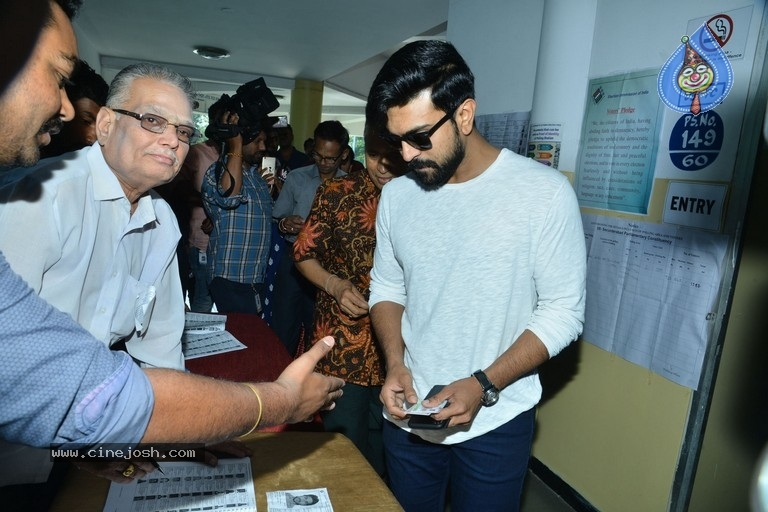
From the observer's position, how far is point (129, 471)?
47.3 inches

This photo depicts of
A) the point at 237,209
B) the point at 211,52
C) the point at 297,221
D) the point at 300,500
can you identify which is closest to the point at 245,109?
the point at 237,209

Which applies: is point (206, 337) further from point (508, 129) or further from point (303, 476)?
point (508, 129)

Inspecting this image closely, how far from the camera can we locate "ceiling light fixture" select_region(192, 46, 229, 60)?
9203 millimetres

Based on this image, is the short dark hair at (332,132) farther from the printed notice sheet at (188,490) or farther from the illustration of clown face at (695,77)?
the printed notice sheet at (188,490)

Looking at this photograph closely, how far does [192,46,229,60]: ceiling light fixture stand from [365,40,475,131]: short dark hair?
8771 mm

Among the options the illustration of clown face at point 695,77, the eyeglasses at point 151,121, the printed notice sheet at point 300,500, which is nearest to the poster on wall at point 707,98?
the illustration of clown face at point 695,77

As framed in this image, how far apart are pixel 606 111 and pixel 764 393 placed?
1376 millimetres

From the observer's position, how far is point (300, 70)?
10641 millimetres

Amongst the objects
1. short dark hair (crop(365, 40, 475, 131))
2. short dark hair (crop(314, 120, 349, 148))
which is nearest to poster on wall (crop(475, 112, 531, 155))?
short dark hair (crop(314, 120, 349, 148))

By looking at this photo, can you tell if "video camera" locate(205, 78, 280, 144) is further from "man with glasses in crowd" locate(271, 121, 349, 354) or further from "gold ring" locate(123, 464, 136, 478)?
"gold ring" locate(123, 464, 136, 478)

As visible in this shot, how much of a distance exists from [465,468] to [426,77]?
3.84 feet

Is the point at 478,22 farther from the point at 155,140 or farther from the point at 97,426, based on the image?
the point at 97,426

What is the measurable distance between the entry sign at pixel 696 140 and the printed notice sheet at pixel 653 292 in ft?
0.91

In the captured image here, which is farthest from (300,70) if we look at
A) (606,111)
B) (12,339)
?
(12,339)
